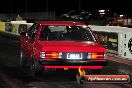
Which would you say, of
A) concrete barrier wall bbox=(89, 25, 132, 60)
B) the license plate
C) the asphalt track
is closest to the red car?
the license plate

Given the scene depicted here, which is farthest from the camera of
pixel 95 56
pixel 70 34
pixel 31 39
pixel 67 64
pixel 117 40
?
pixel 117 40

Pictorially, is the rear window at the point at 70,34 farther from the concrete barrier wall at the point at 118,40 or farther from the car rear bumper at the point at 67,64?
the concrete barrier wall at the point at 118,40

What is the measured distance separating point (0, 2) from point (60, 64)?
117251 millimetres

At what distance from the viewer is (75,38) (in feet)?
34.8

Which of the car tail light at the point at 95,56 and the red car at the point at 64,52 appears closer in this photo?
the red car at the point at 64,52

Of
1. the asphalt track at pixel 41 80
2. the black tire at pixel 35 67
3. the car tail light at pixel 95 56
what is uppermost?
the car tail light at pixel 95 56

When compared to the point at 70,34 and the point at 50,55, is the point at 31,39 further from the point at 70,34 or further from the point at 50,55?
the point at 50,55

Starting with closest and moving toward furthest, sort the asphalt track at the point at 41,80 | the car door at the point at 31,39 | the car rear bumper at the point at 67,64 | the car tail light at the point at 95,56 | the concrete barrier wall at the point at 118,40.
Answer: the asphalt track at the point at 41,80, the car rear bumper at the point at 67,64, the car tail light at the point at 95,56, the car door at the point at 31,39, the concrete barrier wall at the point at 118,40

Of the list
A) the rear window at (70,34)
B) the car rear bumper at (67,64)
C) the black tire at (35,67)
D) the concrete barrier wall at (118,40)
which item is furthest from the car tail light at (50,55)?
the concrete barrier wall at (118,40)

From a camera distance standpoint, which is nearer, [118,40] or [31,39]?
[31,39]

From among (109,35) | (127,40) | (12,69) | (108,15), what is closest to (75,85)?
(12,69)

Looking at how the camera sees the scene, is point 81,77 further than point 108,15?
No

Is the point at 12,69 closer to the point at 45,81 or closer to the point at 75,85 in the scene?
the point at 45,81

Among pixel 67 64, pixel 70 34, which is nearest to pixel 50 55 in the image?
pixel 67 64
